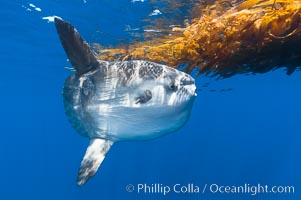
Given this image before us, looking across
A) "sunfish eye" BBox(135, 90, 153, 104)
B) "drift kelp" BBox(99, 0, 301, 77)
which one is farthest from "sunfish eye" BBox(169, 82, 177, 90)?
"drift kelp" BBox(99, 0, 301, 77)

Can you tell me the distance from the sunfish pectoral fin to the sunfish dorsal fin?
3.98ft

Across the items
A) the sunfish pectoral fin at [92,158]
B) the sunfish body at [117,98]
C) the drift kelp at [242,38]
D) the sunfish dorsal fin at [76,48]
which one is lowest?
the sunfish pectoral fin at [92,158]

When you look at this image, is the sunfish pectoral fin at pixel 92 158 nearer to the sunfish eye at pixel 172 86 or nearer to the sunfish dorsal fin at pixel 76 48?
→ the sunfish dorsal fin at pixel 76 48

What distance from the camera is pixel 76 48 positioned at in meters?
4.43

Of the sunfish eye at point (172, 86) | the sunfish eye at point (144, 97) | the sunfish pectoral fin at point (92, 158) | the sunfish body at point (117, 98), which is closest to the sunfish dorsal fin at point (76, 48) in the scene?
the sunfish body at point (117, 98)

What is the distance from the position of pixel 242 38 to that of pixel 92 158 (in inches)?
190

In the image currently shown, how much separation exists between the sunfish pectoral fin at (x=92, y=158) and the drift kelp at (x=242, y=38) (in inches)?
173

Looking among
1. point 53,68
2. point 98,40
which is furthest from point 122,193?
point 98,40

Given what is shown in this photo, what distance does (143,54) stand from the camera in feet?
39.7

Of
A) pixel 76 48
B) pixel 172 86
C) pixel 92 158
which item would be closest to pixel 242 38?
pixel 172 86

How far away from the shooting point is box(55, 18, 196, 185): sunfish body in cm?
398

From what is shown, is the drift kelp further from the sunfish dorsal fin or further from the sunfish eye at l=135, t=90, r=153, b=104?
the sunfish dorsal fin

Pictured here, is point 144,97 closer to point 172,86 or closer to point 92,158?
point 172,86

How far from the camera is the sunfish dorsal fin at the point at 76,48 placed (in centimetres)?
424
